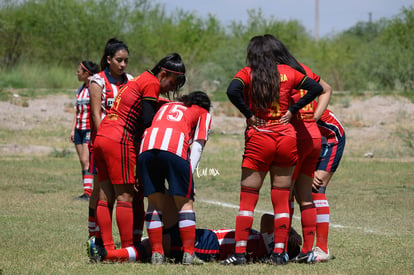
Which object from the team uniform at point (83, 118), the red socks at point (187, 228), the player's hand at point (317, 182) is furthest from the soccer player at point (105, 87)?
the team uniform at point (83, 118)

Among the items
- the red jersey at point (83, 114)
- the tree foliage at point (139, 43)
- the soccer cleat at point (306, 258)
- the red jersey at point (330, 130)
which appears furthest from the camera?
the tree foliage at point (139, 43)

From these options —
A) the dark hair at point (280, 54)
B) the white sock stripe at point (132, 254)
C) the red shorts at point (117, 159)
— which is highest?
the dark hair at point (280, 54)

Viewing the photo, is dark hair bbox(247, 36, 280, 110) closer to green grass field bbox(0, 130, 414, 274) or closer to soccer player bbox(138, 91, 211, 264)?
soccer player bbox(138, 91, 211, 264)

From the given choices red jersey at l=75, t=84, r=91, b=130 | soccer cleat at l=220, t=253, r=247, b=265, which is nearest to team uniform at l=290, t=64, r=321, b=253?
soccer cleat at l=220, t=253, r=247, b=265

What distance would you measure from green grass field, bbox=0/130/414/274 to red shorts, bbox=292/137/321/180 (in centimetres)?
92

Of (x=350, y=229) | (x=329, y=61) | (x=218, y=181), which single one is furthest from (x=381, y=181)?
(x=329, y=61)

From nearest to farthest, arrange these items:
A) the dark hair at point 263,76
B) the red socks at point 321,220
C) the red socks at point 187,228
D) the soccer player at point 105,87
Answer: the dark hair at point 263,76 < the red socks at point 187,228 < the red socks at point 321,220 < the soccer player at point 105,87

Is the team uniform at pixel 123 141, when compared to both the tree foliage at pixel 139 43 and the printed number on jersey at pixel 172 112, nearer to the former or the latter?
→ the printed number on jersey at pixel 172 112

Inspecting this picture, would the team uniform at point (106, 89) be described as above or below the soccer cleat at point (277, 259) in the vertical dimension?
above

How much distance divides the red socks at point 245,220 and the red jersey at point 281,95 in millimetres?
647

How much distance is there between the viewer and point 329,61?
45438 mm

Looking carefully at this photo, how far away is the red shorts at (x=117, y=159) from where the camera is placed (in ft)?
24.3

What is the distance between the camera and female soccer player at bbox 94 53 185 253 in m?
7.41

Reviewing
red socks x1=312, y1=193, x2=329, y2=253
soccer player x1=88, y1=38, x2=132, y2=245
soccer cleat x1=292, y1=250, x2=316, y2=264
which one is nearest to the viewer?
soccer cleat x1=292, y1=250, x2=316, y2=264
